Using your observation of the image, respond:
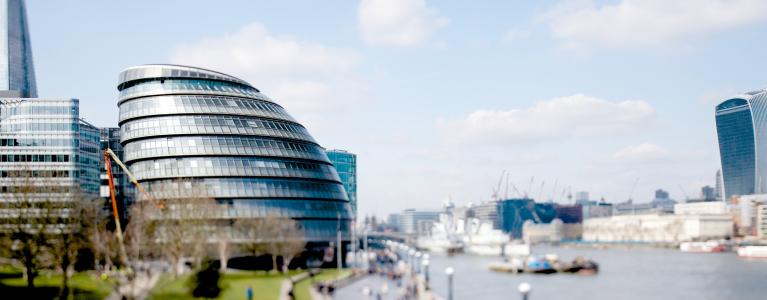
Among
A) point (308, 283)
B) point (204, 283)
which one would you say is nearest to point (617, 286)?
point (308, 283)

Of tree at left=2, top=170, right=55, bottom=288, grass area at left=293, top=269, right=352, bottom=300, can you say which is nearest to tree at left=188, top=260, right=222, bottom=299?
grass area at left=293, top=269, right=352, bottom=300

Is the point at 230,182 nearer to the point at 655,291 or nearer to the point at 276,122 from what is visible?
the point at 276,122

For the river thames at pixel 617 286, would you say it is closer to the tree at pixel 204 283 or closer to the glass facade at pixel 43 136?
the tree at pixel 204 283

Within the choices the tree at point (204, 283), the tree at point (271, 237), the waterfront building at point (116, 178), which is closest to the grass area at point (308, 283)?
the tree at point (271, 237)

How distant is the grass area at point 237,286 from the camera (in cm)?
7681

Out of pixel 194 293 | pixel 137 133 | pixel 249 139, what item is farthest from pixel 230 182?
pixel 194 293

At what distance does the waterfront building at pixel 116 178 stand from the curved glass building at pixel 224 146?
8853mm

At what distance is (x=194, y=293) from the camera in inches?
2945

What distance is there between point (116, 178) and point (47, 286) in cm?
7262

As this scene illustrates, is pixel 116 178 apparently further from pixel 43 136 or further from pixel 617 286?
pixel 617 286

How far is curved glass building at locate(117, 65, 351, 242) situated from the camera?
438ft

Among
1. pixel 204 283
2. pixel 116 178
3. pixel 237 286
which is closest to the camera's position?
pixel 204 283

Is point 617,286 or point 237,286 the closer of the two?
point 237,286

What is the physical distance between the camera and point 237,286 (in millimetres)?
92500
